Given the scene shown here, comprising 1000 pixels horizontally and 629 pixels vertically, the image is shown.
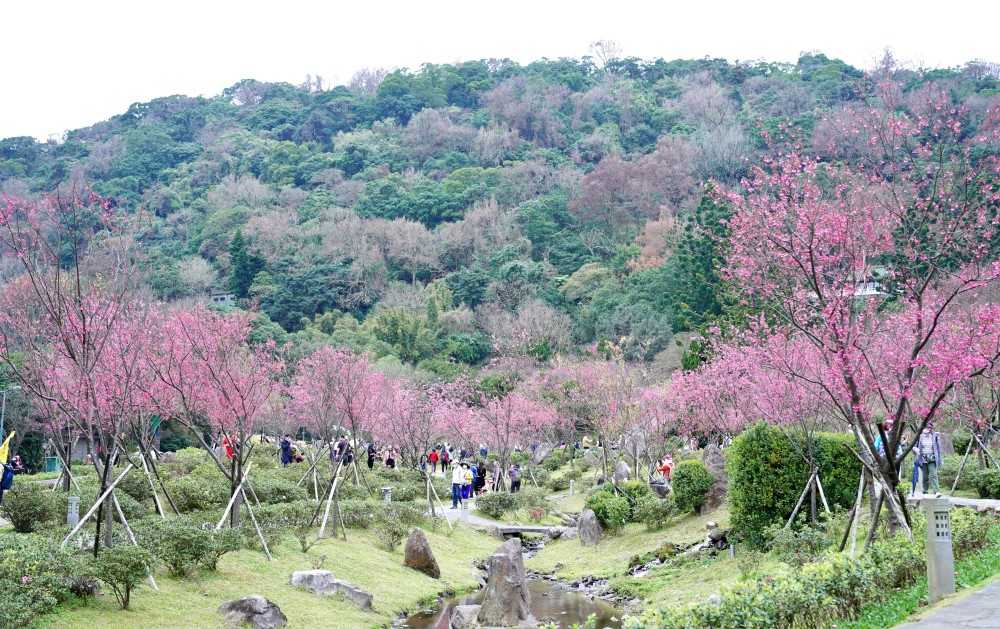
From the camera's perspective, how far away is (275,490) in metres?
A: 19.1

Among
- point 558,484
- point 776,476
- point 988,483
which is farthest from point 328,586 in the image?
point 558,484

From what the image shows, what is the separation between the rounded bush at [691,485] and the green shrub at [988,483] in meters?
5.57

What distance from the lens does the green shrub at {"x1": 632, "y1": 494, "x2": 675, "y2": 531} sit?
19703mm

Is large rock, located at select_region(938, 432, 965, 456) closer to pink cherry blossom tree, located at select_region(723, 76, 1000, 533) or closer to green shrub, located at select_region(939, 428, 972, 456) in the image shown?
green shrub, located at select_region(939, 428, 972, 456)

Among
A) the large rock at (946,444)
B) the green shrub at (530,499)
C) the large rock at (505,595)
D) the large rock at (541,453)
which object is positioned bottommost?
the large rock at (541,453)

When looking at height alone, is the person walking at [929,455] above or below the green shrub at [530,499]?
above

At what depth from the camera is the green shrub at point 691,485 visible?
1908cm

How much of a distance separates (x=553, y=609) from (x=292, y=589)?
192 inches

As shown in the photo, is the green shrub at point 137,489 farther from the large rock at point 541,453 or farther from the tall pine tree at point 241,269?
the tall pine tree at point 241,269

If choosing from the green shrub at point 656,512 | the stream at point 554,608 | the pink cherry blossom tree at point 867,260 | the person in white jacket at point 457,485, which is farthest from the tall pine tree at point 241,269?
the pink cherry blossom tree at point 867,260

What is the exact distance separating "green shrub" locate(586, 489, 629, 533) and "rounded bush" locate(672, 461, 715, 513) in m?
1.51

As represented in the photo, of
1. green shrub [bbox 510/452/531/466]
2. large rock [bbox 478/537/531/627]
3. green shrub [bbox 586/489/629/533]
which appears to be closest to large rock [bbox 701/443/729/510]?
green shrub [bbox 586/489/629/533]

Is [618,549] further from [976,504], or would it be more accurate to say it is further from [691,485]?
[976,504]

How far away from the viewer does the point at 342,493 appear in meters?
21.4
